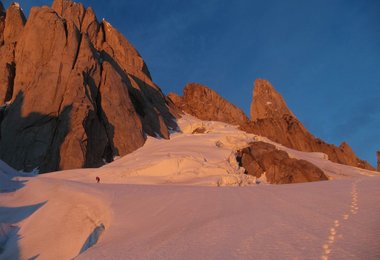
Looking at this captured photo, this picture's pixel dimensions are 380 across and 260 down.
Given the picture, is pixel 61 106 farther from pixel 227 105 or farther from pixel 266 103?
pixel 227 105

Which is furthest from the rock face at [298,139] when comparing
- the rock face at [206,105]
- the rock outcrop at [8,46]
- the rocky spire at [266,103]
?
the rock outcrop at [8,46]

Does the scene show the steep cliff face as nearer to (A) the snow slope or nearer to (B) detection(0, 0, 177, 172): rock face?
(B) detection(0, 0, 177, 172): rock face

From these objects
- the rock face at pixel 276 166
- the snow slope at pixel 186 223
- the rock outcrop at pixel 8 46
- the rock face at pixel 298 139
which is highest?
the rock outcrop at pixel 8 46

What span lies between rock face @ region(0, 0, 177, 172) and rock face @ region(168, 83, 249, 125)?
3074 cm

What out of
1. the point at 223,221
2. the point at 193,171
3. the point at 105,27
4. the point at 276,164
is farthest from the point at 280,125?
the point at 223,221

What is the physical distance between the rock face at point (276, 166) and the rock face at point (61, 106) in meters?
18.9

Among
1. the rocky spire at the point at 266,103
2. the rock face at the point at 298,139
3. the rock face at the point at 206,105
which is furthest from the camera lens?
the rock face at the point at 206,105

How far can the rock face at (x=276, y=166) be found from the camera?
137 feet

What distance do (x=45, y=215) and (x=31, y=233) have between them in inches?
53.7

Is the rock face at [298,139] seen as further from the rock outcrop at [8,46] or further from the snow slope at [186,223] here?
the snow slope at [186,223]

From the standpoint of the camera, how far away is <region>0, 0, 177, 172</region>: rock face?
48.1 m

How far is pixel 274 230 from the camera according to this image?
7762mm

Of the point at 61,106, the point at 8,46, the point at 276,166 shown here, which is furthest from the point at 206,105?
the point at 276,166

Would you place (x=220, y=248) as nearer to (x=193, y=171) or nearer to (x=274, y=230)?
(x=274, y=230)
